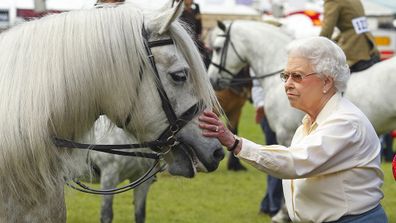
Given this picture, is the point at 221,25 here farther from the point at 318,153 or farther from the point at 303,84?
the point at 318,153

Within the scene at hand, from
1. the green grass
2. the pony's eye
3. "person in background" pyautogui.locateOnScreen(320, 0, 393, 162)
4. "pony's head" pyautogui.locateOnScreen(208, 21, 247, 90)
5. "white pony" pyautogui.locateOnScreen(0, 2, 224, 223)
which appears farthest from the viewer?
"pony's head" pyautogui.locateOnScreen(208, 21, 247, 90)

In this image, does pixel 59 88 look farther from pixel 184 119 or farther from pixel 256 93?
pixel 256 93

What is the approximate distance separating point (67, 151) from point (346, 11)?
646 centimetres

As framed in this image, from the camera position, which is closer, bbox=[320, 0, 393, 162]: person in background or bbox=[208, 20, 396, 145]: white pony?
bbox=[208, 20, 396, 145]: white pony

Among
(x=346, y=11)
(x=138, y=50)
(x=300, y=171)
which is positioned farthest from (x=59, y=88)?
(x=346, y=11)

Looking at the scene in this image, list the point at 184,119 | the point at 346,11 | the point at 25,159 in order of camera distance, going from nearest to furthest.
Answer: the point at 25,159 → the point at 184,119 → the point at 346,11

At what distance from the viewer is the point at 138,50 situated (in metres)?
3.92

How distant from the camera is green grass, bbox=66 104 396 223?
30.8 feet

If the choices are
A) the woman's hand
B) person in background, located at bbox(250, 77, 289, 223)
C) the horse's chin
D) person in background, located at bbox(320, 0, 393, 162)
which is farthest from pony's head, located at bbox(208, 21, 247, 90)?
the woman's hand

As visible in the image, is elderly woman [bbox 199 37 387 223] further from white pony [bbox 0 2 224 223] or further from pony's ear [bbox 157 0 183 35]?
pony's ear [bbox 157 0 183 35]

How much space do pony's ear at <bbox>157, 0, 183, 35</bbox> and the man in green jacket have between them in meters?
5.86

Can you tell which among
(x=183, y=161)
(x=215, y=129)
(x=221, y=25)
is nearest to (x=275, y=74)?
(x=221, y=25)

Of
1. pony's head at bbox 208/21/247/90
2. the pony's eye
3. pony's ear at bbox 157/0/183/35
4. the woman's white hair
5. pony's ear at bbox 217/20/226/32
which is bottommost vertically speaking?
pony's head at bbox 208/21/247/90

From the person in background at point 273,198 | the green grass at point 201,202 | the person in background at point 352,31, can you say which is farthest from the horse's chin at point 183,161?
the person in background at point 352,31
